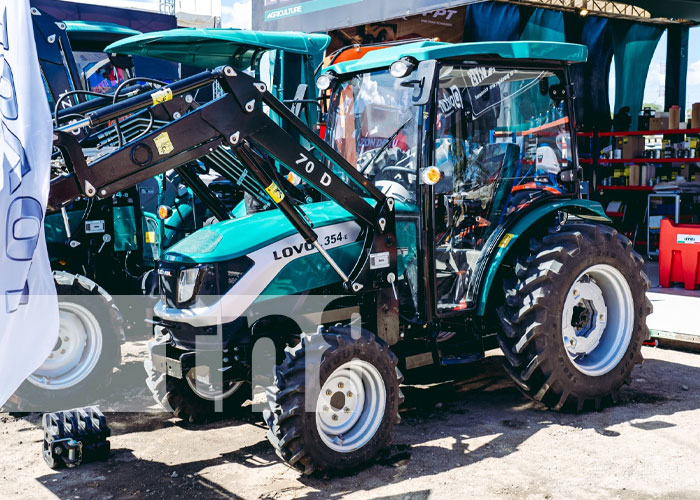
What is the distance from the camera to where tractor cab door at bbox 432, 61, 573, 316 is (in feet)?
15.3

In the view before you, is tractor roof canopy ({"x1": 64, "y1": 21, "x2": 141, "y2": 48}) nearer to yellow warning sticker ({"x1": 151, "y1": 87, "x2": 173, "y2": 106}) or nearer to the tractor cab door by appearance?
yellow warning sticker ({"x1": 151, "y1": 87, "x2": 173, "y2": 106})

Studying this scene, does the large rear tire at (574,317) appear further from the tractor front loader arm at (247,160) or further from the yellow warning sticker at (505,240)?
the tractor front loader arm at (247,160)

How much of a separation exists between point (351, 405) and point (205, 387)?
1.07m

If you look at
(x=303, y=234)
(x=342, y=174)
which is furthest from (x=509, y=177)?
(x=303, y=234)

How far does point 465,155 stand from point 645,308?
167cm

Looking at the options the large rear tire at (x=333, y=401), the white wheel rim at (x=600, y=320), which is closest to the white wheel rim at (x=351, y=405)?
the large rear tire at (x=333, y=401)

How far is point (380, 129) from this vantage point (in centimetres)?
472

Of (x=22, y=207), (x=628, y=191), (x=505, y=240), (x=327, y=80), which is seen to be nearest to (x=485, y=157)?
(x=505, y=240)

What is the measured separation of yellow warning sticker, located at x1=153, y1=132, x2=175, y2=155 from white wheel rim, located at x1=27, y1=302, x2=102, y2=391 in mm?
2161

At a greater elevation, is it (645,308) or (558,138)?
(558,138)

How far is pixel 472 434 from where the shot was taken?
4.57 meters

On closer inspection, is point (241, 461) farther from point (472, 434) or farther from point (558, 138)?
point (558, 138)

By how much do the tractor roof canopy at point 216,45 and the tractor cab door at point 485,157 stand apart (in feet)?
13.8

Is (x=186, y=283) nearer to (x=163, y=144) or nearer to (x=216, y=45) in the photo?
(x=163, y=144)
